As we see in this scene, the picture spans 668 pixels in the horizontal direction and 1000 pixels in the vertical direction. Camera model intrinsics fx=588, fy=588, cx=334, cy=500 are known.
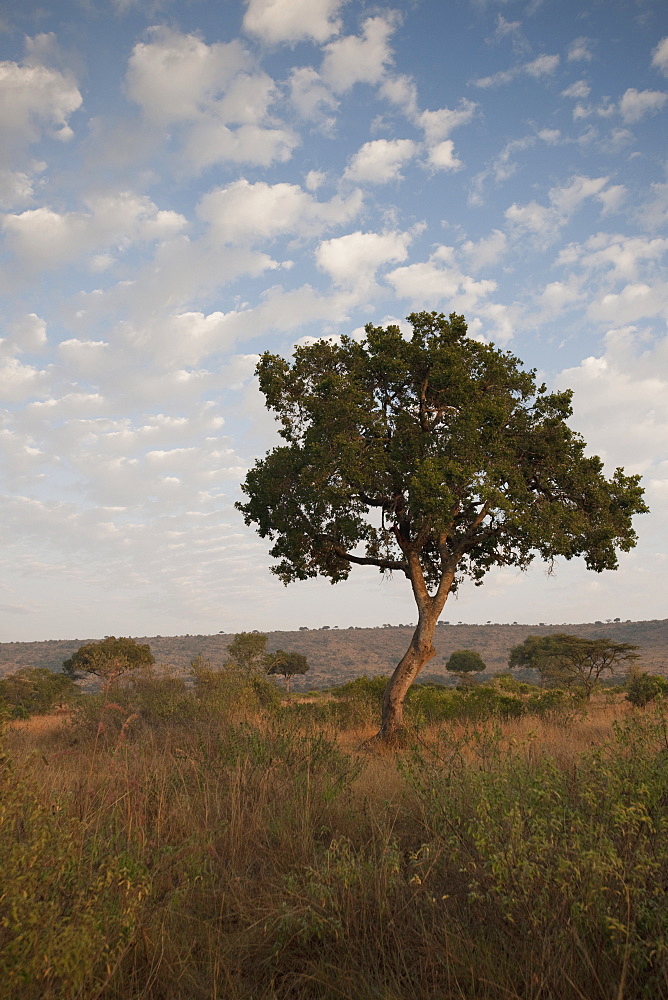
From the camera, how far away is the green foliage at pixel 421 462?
14.8 meters

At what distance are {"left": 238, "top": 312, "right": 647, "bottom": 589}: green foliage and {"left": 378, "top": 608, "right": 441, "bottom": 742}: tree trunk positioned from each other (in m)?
1.53

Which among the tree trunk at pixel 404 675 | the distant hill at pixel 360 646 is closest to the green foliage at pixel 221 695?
the tree trunk at pixel 404 675

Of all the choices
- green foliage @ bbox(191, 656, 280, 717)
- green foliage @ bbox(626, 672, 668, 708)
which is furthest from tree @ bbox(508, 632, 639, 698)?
green foliage @ bbox(191, 656, 280, 717)

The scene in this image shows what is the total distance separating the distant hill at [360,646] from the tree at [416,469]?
58.0 meters

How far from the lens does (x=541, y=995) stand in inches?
117

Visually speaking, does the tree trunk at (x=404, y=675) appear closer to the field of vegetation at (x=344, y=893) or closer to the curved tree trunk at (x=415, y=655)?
the curved tree trunk at (x=415, y=655)

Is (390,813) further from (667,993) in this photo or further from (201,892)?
(667,993)

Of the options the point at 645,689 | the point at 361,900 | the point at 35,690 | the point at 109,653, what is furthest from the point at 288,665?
the point at 361,900

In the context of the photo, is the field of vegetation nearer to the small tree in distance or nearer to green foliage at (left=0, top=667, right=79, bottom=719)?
green foliage at (left=0, top=667, right=79, bottom=719)

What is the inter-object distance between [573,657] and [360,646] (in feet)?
214

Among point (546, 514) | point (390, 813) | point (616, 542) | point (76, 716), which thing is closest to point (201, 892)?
point (390, 813)

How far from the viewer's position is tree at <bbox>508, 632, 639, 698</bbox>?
37750mm

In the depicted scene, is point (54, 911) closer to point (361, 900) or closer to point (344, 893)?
point (344, 893)

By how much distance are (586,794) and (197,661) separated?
56.6 feet
